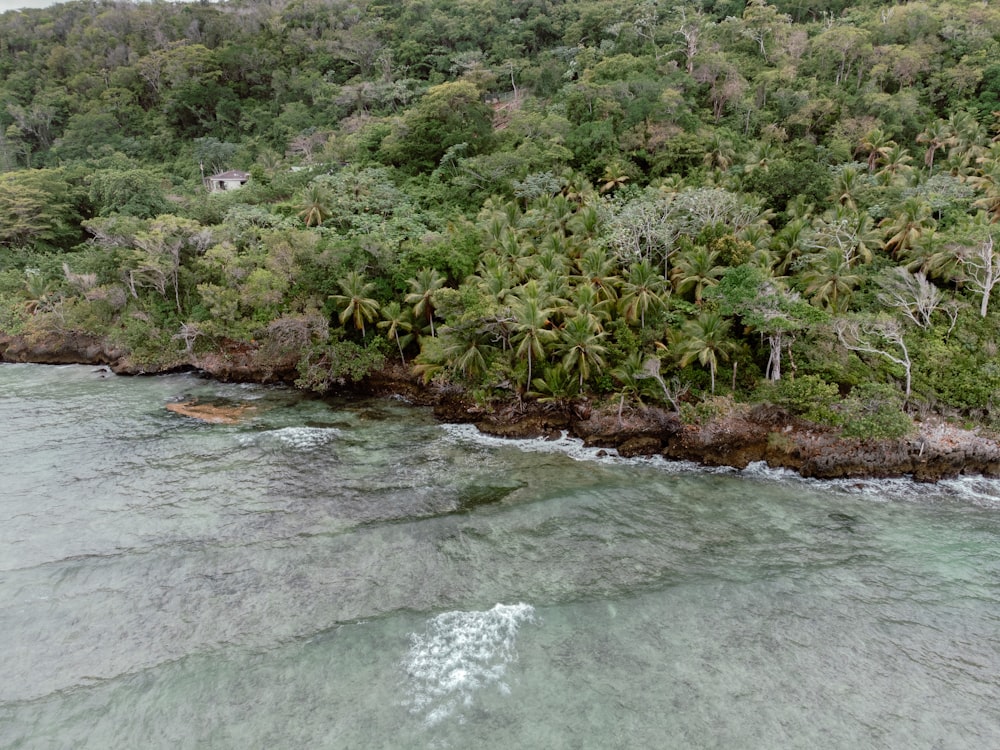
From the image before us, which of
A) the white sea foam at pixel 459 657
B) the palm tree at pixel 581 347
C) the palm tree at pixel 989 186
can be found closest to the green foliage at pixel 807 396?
the palm tree at pixel 581 347

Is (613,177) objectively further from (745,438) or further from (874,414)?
(874,414)

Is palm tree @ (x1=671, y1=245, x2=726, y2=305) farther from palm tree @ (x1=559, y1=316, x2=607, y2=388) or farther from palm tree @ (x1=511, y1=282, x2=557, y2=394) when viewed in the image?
palm tree @ (x1=511, y1=282, x2=557, y2=394)

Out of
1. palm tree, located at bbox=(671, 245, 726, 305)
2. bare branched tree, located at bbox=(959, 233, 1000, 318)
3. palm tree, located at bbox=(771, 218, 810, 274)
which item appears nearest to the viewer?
bare branched tree, located at bbox=(959, 233, 1000, 318)

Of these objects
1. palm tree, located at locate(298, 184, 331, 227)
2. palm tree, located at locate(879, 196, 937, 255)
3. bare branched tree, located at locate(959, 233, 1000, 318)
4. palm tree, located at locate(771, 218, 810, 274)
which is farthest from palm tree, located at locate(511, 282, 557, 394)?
palm tree, located at locate(879, 196, 937, 255)

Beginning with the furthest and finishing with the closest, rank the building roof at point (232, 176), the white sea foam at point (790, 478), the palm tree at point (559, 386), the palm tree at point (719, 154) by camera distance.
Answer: the building roof at point (232, 176), the palm tree at point (719, 154), the palm tree at point (559, 386), the white sea foam at point (790, 478)

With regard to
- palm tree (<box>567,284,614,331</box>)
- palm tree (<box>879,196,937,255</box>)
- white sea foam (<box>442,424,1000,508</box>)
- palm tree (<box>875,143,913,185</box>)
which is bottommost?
white sea foam (<box>442,424,1000,508</box>)

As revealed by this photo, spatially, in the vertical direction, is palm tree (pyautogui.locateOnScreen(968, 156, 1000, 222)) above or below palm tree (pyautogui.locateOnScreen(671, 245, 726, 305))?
above

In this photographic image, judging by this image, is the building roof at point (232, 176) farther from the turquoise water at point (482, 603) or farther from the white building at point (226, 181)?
the turquoise water at point (482, 603)
